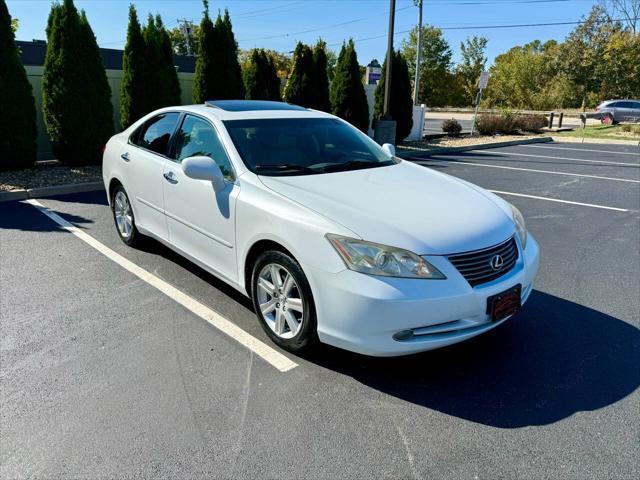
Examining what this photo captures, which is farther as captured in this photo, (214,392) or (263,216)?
(263,216)

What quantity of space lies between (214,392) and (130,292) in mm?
1779

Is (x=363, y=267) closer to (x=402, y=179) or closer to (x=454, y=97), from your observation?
(x=402, y=179)

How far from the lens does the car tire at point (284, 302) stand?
3018mm

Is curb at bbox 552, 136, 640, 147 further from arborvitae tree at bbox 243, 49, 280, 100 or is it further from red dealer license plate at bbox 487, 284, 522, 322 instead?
red dealer license plate at bbox 487, 284, 522, 322

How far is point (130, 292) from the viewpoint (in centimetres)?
427

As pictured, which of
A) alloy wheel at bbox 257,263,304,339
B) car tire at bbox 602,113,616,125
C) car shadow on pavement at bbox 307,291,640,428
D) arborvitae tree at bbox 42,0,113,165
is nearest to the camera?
car shadow on pavement at bbox 307,291,640,428

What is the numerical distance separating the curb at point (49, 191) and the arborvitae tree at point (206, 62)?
13.3ft

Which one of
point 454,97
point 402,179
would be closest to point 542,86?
point 454,97

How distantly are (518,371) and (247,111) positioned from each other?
294 cm

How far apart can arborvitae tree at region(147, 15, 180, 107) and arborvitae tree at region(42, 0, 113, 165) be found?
1309 mm

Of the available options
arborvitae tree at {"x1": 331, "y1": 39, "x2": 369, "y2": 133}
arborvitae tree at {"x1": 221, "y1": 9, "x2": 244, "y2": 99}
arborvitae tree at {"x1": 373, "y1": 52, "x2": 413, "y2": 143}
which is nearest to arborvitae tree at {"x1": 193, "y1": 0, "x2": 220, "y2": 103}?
arborvitae tree at {"x1": 221, "y1": 9, "x2": 244, "y2": 99}

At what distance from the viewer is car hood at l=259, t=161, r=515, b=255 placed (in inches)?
112

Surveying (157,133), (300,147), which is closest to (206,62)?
(157,133)

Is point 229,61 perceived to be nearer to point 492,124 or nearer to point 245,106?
point 245,106
